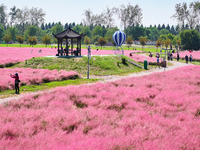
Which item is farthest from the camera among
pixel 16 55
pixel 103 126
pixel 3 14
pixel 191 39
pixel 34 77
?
pixel 3 14

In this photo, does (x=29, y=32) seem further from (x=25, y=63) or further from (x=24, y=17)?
(x=25, y=63)

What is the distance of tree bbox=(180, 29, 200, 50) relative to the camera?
8119cm

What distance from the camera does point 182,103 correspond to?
9742 millimetres

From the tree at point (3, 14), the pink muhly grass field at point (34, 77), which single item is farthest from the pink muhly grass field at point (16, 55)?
the tree at point (3, 14)

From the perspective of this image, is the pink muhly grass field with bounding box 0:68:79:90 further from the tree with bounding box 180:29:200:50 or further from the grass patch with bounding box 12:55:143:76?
the tree with bounding box 180:29:200:50

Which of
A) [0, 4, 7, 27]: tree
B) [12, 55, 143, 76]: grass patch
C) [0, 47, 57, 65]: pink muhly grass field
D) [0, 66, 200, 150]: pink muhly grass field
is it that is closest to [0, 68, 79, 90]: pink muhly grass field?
[12, 55, 143, 76]: grass patch

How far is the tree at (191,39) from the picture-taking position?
81.2m

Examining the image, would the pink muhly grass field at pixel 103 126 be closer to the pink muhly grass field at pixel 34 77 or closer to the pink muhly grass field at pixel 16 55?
the pink muhly grass field at pixel 34 77

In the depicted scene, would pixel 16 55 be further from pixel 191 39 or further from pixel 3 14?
pixel 3 14

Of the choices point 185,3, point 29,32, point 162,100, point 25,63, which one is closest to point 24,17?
point 29,32

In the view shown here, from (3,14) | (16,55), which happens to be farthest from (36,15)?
(16,55)

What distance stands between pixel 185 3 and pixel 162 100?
10906 cm

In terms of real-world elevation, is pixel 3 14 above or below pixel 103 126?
above

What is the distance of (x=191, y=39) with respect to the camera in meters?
81.9
